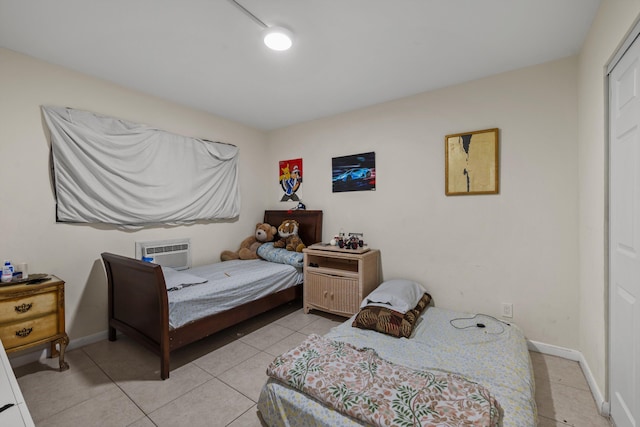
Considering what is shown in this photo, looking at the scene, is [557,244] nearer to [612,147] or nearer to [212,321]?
[612,147]

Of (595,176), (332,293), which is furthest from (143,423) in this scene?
(595,176)

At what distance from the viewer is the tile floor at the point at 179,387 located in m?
1.66

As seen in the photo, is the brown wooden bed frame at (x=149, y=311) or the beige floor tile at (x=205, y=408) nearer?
the beige floor tile at (x=205, y=408)

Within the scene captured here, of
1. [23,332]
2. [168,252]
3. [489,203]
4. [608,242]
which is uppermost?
[489,203]

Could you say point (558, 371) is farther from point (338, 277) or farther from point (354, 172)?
point (354, 172)

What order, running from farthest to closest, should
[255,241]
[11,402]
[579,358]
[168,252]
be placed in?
[255,241] < [168,252] < [579,358] < [11,402]

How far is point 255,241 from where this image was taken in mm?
3928

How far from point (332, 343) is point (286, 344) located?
2.83 feet

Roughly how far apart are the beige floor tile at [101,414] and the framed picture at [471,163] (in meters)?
3.01

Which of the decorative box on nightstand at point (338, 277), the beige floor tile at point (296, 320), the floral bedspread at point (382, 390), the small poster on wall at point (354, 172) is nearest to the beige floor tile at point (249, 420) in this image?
the floral bedspread at point (382, 390)

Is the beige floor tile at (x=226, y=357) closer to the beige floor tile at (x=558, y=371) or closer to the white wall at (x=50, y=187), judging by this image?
the white wall at (x=50, y=187)

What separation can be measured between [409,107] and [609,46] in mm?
1582

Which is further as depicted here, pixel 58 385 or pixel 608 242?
pixel 58 385

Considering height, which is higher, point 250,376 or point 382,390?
point 382,390
